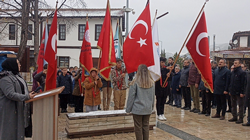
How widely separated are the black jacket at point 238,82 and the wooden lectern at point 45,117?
621cm

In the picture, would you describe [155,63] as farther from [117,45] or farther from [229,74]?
[117,45]

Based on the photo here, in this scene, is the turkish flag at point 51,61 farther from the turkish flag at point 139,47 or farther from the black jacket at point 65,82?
the black jacket at point 65,82

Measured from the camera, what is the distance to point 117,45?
12828 millimetres

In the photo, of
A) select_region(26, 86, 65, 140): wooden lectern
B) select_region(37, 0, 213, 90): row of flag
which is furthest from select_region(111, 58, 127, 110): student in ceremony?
select_region(26, 86, 65, 140): wooden lectern

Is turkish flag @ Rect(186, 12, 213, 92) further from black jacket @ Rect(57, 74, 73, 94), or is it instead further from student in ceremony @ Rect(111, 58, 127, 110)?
black jacket @ Rect(57, 74, 73, 94)

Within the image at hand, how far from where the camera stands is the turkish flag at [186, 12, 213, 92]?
279 inches

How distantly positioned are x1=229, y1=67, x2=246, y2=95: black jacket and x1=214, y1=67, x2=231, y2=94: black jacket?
31 centimetres

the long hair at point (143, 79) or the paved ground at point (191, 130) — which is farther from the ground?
the long hair at point (143, 79)

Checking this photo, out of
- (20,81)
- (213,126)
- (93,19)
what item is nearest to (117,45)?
(213,126)

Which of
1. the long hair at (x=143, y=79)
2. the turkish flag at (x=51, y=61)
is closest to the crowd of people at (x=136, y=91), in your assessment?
the long hair at (x=143, y=79)

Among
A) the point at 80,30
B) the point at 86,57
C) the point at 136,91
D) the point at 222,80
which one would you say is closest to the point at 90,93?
the point at 86,57

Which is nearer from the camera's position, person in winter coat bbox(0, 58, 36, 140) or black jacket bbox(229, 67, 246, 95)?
person in winter coat bbox(0, 58, 36, 140)

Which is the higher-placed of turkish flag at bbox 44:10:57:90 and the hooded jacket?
turkish flag at bbox 44:10:57:90

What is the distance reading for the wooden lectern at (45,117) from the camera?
3977 mm
